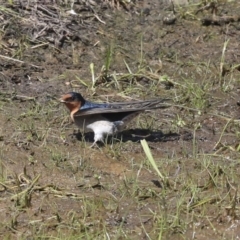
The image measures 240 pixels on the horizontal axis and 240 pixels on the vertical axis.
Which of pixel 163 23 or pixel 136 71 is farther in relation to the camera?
pixel 163 23

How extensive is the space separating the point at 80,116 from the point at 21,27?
1.73m

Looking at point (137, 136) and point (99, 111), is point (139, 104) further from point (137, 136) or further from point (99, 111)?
point (99, 111)

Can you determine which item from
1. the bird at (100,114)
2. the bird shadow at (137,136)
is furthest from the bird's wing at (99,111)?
the bird shadow at (137,136)

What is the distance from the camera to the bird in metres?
6.42

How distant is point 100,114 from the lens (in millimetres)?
6504

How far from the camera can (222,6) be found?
8.97 m

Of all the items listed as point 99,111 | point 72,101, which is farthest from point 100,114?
point 72,101

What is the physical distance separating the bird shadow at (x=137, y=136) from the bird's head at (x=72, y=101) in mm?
210

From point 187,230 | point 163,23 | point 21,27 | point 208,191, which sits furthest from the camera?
point 163,23

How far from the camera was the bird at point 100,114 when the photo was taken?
6418 millimetres

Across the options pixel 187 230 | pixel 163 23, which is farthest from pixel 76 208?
pixel 163 23

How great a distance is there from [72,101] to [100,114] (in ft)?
0.76

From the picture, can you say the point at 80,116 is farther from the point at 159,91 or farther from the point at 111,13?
the point at 111,13

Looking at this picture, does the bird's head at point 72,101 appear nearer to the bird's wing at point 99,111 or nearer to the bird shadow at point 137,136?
the bird's wing at point 99,111
